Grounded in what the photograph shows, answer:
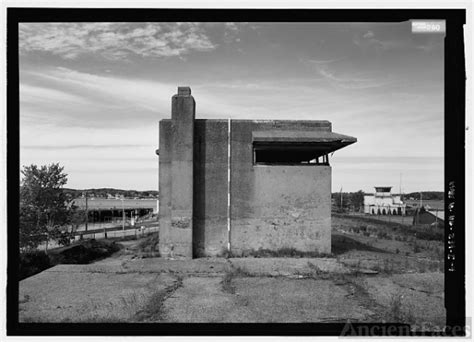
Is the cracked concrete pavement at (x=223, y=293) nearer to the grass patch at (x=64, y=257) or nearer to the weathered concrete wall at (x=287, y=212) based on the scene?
the weathered concrete wall at (x=287, y=212)

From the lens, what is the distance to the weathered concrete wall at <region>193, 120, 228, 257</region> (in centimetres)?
920

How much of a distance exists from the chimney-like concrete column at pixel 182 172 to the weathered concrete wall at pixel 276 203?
1265 mm

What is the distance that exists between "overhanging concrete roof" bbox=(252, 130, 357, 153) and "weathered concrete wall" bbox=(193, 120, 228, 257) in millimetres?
1150

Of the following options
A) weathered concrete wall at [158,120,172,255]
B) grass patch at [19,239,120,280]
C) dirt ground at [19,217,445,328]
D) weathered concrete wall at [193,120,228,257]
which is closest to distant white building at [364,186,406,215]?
grass patch at [19,239,120,280]

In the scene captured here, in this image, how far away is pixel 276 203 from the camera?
933 centimetres

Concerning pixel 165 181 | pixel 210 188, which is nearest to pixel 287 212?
pixel 210 188

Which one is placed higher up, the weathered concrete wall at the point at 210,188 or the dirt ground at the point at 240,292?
the weathered concrete wall at the point at 210,188

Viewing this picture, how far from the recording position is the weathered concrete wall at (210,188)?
920 cm

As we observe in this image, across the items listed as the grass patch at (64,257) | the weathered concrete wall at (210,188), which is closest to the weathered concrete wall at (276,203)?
the weathered concrete wall at (210,188)

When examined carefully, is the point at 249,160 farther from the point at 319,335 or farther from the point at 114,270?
the point at 319,335

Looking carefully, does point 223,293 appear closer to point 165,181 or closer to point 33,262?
point 165,181

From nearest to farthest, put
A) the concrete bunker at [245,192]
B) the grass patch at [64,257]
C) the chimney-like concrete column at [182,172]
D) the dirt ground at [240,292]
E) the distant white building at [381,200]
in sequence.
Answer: the dirt ground at [240,292] → the chimney-like concrete column at [182,172] → the concrete bunker at [245,192] → the grass patch at [64,257] → the distant white building at [381,200]

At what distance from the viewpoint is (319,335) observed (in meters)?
3.87

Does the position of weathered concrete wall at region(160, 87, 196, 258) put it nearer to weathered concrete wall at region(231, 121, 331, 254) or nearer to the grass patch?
weathered concrete wall at region(231, 121, 331, 254)
